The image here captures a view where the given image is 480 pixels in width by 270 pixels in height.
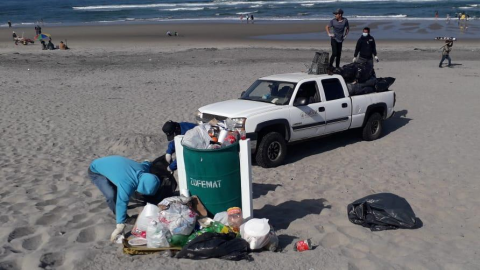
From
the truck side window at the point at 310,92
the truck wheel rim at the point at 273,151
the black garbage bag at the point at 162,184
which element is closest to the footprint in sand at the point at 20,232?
the black garbage bag at the point at 162,184

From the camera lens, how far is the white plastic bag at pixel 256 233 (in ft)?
17.6

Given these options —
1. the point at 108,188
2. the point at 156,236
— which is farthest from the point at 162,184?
the point at 156,236

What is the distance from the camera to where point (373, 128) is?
11055 millimetres

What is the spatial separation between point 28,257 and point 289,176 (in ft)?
15.5

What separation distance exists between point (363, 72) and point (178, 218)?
681 cm

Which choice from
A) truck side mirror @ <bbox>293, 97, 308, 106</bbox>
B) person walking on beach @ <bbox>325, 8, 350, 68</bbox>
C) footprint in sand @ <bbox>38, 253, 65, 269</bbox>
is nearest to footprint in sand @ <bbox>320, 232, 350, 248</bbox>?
footprint in sand @ <bbox>38, 253, 65, 269</bbox>

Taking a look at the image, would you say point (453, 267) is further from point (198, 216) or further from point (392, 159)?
point (392, 159)

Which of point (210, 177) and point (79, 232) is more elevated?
point (210, 177)

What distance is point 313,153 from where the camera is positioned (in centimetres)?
1014

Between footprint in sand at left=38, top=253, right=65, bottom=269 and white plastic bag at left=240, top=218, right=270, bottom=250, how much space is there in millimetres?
1956

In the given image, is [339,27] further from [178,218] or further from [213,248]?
[213,248]

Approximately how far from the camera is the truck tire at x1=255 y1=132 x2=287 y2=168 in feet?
29.1

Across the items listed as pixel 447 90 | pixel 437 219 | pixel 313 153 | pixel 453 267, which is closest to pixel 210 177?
pixel 453 267

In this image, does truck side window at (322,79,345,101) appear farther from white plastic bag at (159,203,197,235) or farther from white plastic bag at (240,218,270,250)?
white plastic bag at (159,203,197,235)
